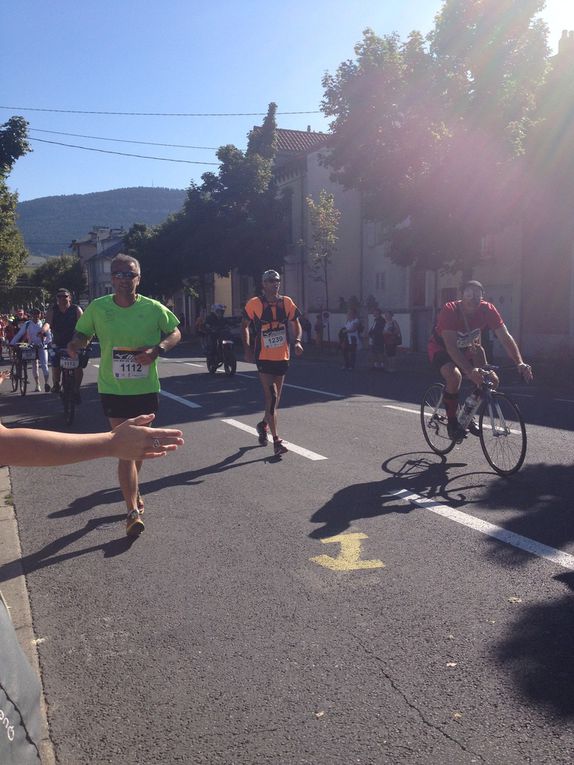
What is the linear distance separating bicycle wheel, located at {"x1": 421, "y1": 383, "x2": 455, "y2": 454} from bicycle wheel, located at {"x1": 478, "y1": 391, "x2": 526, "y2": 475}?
2.18 ft

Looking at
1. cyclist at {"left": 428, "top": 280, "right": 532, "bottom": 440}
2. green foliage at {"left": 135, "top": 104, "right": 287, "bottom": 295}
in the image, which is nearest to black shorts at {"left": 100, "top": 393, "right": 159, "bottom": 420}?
cyclist at {"left": 428, "top": 280, "right": 532, "bottom": 440}

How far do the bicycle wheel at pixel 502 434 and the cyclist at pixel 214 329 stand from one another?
513 inches

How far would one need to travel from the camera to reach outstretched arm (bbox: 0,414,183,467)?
1940 mm

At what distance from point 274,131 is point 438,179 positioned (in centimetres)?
2299

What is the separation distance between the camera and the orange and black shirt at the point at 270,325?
28.8 feet

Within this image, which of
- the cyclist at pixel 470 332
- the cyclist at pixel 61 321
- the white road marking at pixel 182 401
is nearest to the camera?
the cyclist at pixel 470 332

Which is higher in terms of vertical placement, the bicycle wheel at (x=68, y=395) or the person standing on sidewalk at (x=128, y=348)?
the person standing on sidewalk at (x=128, y=348)

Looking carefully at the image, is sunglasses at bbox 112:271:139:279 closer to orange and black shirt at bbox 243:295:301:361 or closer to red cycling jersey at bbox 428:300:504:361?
orange and black shirt at bbox 243:295:301:361

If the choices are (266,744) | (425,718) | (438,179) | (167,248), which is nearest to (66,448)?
(266,744)

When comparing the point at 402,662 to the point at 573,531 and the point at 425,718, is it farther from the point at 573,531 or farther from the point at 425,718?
the point at 573,531

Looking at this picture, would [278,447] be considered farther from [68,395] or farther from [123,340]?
[68,395]

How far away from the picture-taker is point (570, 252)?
2438 centimetres

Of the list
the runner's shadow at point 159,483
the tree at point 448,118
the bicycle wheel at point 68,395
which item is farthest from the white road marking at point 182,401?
the tree at point 448,118

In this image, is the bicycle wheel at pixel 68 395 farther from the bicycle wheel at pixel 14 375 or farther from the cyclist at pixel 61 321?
the bicycle wheel at pixel 14 375
